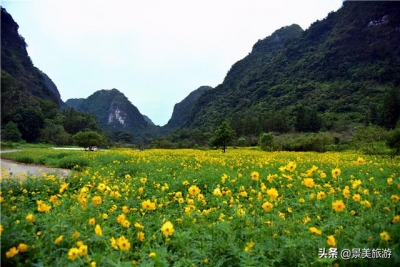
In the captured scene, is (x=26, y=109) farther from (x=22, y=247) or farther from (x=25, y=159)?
(x=22, y=247)

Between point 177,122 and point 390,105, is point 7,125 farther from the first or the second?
point 177,122

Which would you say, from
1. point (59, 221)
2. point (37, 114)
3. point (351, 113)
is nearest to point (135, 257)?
point (59, 221)

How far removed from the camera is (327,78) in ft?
270

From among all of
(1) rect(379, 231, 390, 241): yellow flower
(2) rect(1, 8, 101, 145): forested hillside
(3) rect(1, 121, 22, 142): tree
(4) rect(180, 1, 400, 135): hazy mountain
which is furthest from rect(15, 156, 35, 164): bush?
(4) rect(180, 1, 400, 135): hazy mountain

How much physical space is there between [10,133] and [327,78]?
264 feet

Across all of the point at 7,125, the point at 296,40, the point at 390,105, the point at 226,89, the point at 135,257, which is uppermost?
the point at 296,40

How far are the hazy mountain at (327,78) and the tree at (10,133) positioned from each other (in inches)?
1473

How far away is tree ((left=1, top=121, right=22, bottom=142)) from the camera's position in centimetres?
2812

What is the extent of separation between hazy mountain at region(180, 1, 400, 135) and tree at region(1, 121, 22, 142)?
37.4 metres

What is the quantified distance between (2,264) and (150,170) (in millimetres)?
6234

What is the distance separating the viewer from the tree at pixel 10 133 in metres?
28.1

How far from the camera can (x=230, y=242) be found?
2.78 m

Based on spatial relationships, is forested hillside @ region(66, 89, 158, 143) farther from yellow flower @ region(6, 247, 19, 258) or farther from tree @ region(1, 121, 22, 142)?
yellow flower @ region(6, 247, 19, 258)

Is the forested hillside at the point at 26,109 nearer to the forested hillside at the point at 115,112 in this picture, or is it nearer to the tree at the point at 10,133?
the tree at the point at 10,133
